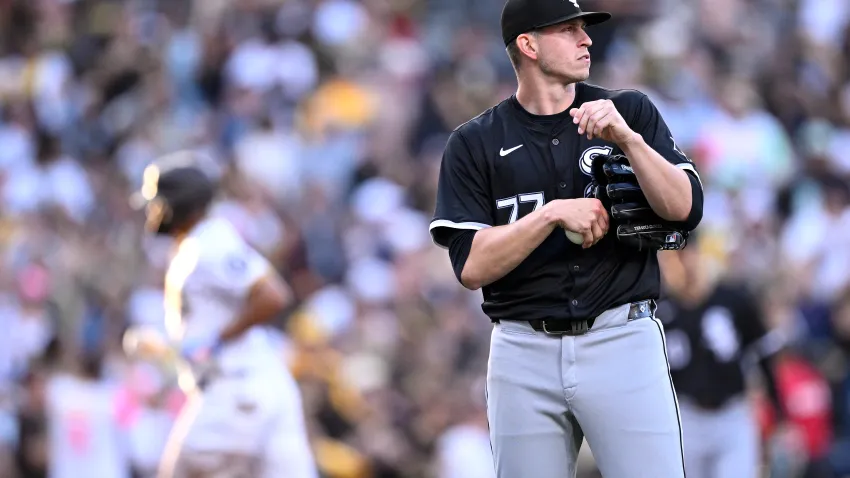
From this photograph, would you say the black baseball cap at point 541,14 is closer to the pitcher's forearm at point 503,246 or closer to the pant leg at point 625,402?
the pitcher's forearm at point 503,246

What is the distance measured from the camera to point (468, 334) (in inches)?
510

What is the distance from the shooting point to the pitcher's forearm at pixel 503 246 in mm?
5230

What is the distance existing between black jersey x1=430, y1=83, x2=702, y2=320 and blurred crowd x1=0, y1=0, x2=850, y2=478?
6375mm

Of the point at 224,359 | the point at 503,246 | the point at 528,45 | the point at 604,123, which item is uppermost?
the point at 528,45

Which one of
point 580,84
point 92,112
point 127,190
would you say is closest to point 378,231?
point 127,190

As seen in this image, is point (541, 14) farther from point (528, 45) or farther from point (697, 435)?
point (697, 435)

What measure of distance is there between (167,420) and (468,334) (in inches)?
108

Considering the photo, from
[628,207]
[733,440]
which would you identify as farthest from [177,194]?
[733,440]

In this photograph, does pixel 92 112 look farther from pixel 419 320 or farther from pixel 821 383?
pixel 821 383

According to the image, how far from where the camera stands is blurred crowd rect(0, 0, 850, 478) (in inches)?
496

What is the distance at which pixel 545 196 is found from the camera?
5.49 metres

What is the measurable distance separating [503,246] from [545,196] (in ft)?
1.04

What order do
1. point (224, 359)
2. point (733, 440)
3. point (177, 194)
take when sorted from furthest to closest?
point (733, 440) < point (177, 194) < point (224, 359)

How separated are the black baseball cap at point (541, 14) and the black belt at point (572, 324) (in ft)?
3.55
